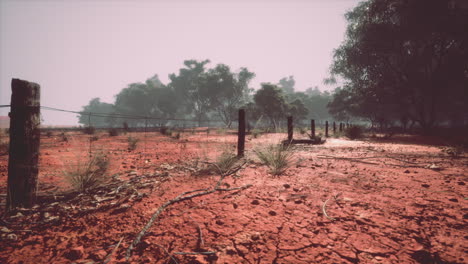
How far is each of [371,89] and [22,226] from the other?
77.5 ft

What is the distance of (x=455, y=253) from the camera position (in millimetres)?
1396

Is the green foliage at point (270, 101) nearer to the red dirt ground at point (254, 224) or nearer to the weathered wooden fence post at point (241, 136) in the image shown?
the weathered wooden fence post at point (241, 136)

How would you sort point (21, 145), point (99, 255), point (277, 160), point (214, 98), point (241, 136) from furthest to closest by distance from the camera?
1. point (214, 98)
2. point (241, 136)
3. point (277, 160)
4. point (21, 145)
5. point (99, 255)

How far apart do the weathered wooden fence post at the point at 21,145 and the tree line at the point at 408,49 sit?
20651 mm

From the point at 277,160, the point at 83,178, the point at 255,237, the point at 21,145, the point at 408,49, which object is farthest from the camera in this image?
the point at 408,49

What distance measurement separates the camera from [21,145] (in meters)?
2.15

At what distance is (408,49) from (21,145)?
24.5 meters

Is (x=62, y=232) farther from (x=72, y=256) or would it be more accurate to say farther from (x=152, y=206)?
(x=152, y=206)

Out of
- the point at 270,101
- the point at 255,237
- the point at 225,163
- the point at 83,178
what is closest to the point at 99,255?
the point at 255,237

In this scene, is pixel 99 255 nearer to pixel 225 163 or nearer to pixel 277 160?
pixel 225 163

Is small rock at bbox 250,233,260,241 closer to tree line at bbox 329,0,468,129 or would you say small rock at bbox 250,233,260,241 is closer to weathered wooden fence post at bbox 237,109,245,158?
weathered wooden fence post at bbox 237,109,245,158

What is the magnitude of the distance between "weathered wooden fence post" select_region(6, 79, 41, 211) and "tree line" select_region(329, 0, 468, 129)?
20.7 meters

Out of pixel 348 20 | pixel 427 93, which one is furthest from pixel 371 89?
pixel 348 20

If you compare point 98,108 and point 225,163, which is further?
point 98,108
